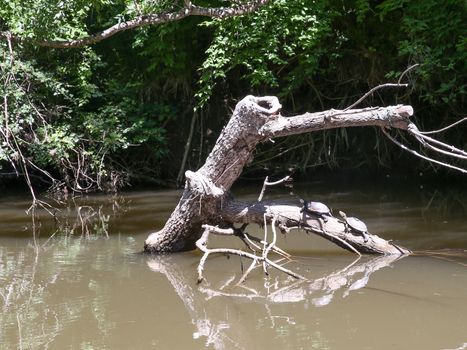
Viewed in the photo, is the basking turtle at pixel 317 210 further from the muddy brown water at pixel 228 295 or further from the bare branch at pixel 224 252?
the bare branch at pixel 224 252

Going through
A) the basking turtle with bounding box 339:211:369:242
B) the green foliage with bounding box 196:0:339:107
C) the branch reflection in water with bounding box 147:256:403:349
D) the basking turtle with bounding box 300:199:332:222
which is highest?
the green foliage with bounding box 196:0:339:107

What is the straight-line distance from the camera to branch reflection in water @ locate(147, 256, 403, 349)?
413cm

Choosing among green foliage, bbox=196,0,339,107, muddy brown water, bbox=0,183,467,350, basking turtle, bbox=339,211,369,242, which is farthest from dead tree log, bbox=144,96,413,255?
green foliage, bbox=196,0,339,107

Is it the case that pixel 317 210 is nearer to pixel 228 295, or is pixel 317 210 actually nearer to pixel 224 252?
pixel 224 252

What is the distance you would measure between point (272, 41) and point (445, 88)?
246cm

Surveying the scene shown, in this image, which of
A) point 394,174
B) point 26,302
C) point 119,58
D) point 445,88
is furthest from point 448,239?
point 119,58

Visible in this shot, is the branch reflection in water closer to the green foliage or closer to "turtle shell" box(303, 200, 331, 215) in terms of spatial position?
"turtle shell" box(303, 200, 331, 215)

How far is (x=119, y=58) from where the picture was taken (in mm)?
11773

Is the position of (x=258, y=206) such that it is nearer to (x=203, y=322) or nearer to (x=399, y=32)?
(x=203, y=322)

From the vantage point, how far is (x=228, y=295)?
488cm

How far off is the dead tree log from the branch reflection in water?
0.34m

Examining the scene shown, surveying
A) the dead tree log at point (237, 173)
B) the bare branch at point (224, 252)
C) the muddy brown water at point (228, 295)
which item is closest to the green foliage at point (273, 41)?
the muddy brown water at point (228, 295)

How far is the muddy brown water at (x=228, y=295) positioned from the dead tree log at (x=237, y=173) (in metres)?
0.23

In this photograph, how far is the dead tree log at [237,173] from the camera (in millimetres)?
5750
